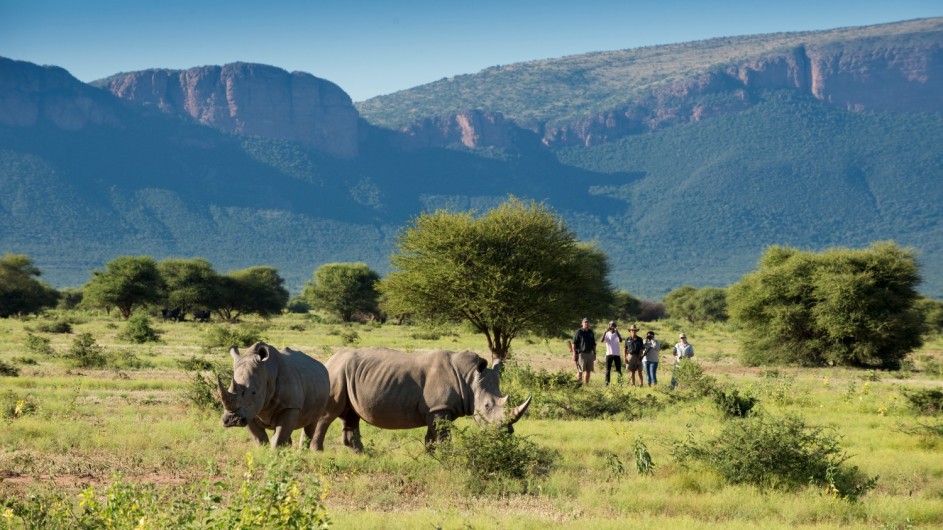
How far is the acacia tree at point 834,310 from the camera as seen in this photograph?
1507 inches

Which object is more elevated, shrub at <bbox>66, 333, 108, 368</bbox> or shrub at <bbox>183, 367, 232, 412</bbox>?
shrub at <bbox>183, 367, 232, 412</bbox>

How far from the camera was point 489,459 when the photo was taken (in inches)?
484

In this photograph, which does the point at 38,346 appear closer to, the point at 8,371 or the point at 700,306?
the point at 8,371

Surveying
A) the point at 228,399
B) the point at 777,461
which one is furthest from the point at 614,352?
the point at 228,399

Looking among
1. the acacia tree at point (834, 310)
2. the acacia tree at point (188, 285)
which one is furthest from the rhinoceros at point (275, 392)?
the acacia tree at point (188, 285)

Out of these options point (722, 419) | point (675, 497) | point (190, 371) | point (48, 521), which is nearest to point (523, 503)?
point (675, 497)

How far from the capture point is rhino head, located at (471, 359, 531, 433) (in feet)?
43.1

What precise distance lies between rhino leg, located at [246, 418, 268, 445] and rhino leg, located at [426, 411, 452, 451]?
2.14 meters

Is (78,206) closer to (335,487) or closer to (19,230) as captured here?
(19,230)

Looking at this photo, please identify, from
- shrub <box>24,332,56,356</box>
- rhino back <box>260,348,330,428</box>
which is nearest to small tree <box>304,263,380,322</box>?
shrub <box>24,332,56,356</box>

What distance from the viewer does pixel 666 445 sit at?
49.5ft

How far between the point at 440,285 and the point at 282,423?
51.3 ft

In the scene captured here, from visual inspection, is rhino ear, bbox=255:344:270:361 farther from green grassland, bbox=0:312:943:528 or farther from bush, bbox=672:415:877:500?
bush, bbox=672:415:877:500

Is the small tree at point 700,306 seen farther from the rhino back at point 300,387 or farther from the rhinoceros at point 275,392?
the rhinoceros at point 275,392
